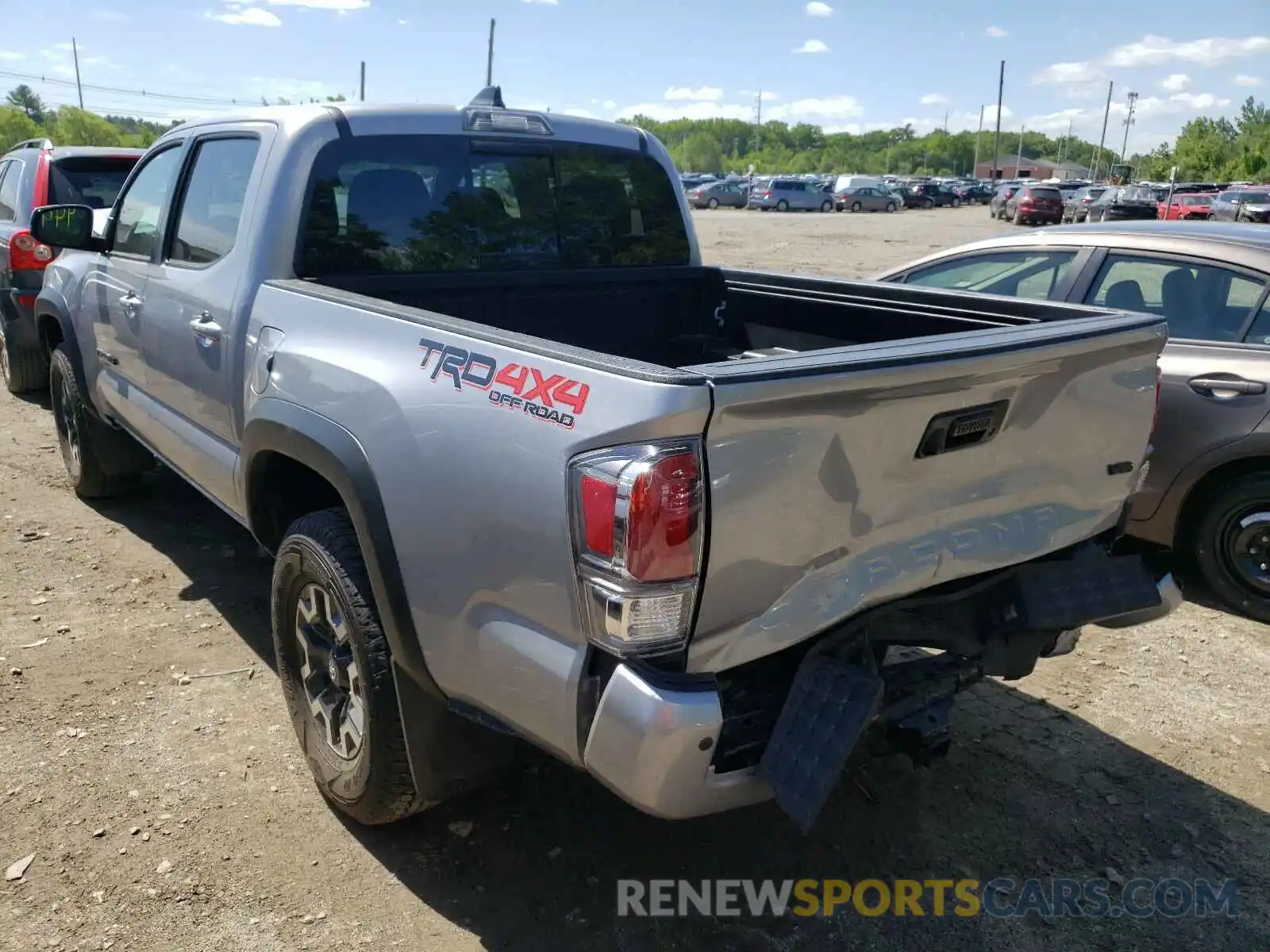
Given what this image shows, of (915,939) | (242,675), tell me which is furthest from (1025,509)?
(242,675)

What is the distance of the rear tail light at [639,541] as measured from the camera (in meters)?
1.99

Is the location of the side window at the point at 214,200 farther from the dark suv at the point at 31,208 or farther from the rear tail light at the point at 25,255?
the rear tail light at the point at 25,255

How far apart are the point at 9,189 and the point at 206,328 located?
244 inches

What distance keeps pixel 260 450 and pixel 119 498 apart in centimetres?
326

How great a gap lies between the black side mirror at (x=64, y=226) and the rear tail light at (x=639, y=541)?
3700 mm

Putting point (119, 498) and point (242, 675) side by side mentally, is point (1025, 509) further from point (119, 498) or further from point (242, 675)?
point (119, 498)

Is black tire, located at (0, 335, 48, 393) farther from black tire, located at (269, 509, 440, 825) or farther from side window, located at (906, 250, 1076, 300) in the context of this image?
side window, located at (906, 250, 1076, 300)

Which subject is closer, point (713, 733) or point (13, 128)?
point (713, 733)

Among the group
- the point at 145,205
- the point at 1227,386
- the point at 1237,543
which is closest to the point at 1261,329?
the point at 1227,386

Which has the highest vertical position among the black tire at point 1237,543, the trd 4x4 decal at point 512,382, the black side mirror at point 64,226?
the black side mirror at point 64,226

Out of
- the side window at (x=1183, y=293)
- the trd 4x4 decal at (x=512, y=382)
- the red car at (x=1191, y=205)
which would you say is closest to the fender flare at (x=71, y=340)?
the trd 4x4 decal at (x=512, y=382)

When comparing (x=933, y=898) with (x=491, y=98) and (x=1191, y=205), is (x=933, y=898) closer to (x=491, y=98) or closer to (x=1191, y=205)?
(x=491, y=98)

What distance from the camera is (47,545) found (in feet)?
17.2

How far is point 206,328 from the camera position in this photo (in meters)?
3.65
